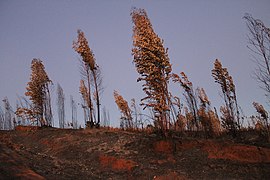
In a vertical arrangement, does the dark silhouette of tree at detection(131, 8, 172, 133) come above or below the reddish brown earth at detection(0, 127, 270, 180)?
above

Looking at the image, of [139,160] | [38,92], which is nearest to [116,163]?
[139,160]

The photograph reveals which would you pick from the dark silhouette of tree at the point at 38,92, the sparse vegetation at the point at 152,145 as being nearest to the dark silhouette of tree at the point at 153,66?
the sparse vegetation at the point at 152,145

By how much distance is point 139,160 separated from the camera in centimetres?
1310

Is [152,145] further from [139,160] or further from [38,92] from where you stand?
[38,92]

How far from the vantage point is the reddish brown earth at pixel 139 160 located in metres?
10.7

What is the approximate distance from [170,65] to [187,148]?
5.42 metres

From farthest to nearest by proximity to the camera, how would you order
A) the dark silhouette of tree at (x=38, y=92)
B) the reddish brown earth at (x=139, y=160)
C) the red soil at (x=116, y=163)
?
the dark silhouette of tree at (x=38, y=92) < the red soil at (x=116, y=163) < the reddish brown earth at (x=139, y=160)

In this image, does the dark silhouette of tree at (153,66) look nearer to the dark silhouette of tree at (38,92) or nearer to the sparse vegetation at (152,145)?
the sparse vegetation at (152,145)

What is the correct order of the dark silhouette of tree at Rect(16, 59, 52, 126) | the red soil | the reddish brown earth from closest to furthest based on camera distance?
the reddish brown earth, the red soil, the dark silhouette of tree at Rect(16, 59, 52, 126)

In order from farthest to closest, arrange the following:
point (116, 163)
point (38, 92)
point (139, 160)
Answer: point (38, 92) → point (139, 160) → point (116, 163)

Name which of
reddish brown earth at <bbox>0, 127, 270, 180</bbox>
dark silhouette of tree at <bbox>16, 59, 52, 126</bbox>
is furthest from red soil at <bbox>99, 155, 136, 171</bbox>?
dark silhouette of tree at <bbox>16, 59, 52, 126</bbox>

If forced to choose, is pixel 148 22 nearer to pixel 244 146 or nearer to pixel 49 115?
pixel 244 146

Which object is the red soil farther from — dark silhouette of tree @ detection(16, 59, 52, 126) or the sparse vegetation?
dark silhouette of tree @ detection(16, 59, 52, 126)

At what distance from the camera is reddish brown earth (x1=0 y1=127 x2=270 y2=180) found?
420 inches
